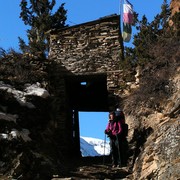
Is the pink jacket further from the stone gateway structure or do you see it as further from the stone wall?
the stone wall

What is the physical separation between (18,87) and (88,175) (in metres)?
4.46

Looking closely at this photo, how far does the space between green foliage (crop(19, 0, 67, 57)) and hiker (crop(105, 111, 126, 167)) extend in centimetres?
681

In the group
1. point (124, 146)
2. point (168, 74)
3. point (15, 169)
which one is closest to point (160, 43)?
point (168, 74)

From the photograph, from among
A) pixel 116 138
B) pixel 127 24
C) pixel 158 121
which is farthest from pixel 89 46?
pixel 158 121

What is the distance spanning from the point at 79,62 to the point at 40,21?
4.44m

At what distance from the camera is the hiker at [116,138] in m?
11.5

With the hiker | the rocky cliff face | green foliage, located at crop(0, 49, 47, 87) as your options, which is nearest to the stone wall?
green foliage, located at crop(0, 49, 47, 87)

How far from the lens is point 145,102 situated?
12.3 m

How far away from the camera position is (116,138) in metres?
11.5

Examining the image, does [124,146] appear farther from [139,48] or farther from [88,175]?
[139,48]

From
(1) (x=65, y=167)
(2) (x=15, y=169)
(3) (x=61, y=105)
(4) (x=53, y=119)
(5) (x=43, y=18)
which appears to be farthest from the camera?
(5) (x=43, y=18)

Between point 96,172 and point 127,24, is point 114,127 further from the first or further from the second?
point 127,24

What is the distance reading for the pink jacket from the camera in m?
11.5

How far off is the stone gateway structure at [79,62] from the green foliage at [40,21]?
1733mm
